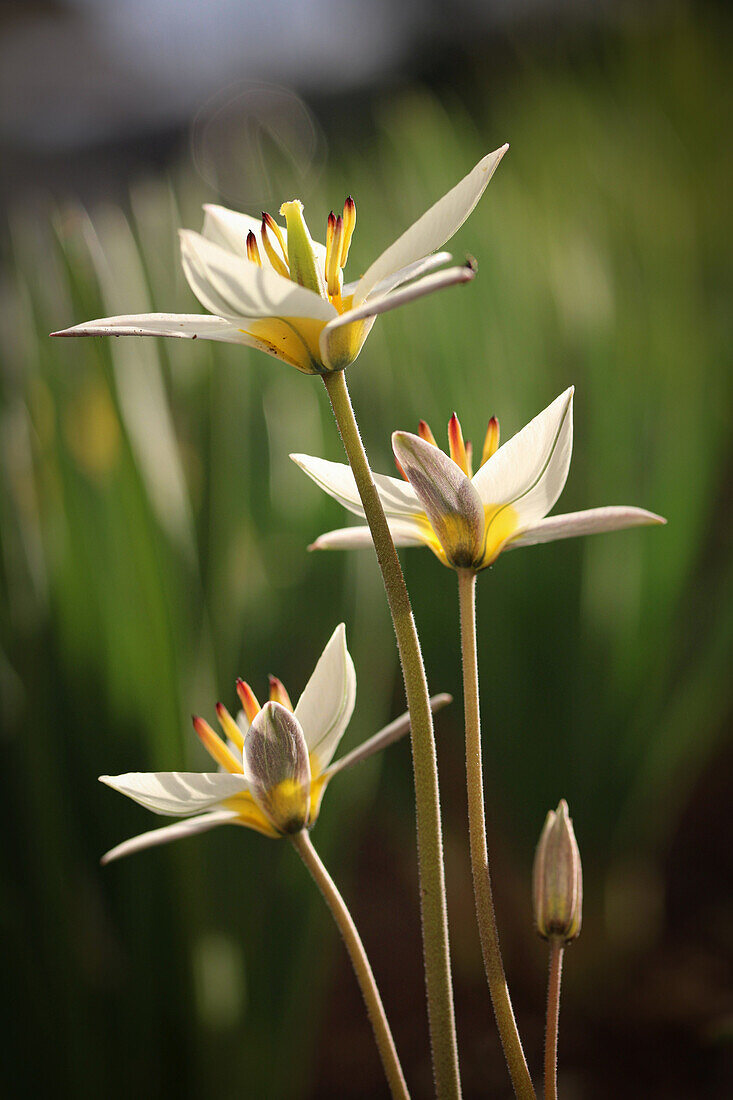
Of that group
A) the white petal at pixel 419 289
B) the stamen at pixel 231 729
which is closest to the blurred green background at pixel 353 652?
the stamen at pixel 231 729

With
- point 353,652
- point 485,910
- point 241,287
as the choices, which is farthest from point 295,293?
point 353,652

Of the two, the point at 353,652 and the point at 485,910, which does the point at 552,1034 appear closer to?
the point at 485,910

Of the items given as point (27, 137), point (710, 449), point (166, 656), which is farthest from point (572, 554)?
point (27, 137)

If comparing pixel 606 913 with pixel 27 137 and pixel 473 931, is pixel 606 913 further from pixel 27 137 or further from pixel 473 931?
pixel 27 137

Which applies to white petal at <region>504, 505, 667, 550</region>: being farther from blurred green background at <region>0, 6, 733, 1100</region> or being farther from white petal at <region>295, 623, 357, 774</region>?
blurred green background at <region>0, 6, 733, 1100</region>

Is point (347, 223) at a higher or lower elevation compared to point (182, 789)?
higher

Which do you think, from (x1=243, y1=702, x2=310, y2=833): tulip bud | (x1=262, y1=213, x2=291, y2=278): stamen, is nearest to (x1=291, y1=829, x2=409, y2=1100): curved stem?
(x1=243, y1=702, x2=310, y2=833): tulip bud
